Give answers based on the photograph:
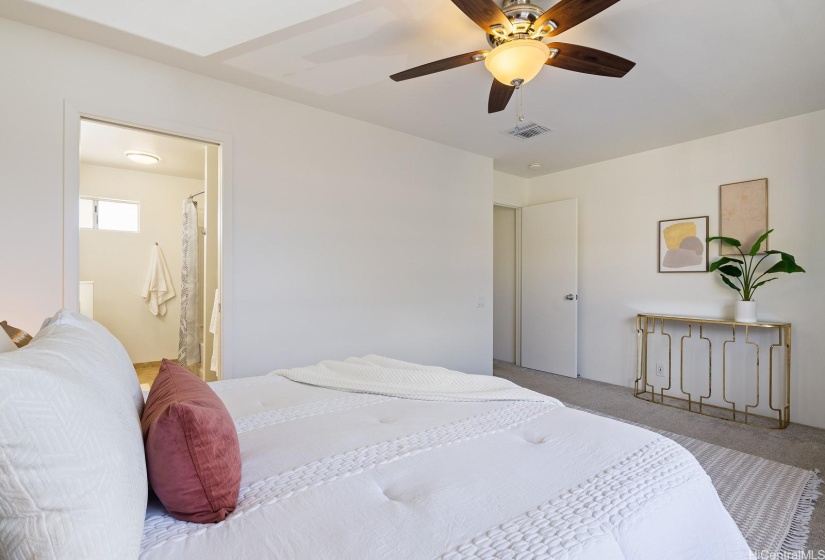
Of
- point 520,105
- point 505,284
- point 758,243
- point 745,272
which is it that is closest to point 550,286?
point 505,284

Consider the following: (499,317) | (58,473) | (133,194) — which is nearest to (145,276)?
(133,194)

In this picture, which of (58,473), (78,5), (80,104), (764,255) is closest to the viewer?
(58,473)

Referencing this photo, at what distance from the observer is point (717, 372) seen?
3764 mm

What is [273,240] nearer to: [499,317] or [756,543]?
[756,543]

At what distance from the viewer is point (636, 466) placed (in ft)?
3.60

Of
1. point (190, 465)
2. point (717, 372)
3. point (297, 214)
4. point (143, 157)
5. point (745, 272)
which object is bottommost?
point (717, 372)

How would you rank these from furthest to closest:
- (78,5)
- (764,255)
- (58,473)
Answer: (764,255) < (78,5) < (58,473)

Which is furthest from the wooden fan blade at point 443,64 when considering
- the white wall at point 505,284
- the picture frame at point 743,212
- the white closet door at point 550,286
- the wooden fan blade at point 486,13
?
the white wall at point 505,284

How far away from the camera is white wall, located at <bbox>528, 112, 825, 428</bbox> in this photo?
129 inches

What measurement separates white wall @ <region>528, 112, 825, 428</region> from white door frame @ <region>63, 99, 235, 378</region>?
3807 millimetres

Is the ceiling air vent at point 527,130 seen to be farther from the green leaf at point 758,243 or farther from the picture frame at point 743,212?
the green leaf at point 758,243

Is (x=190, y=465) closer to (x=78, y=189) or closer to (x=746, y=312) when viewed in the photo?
(x=78, y=189)

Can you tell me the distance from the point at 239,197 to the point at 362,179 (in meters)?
1.05

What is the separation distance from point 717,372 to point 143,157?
602 cm
